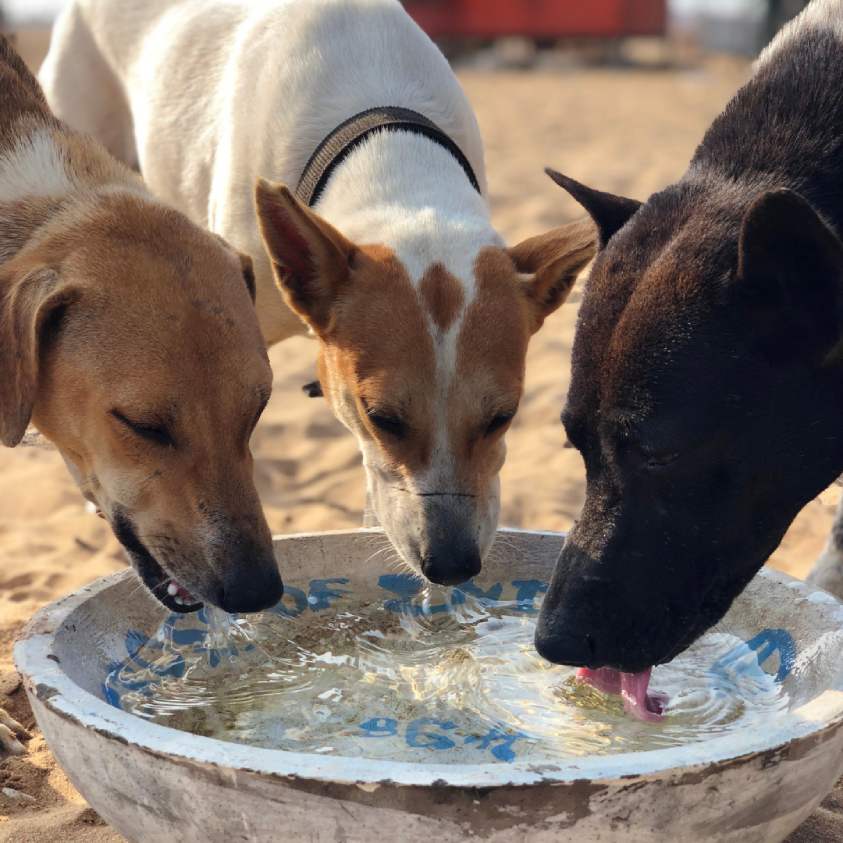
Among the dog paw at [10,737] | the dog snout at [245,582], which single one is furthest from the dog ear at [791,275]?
the dog paw at [10,737]

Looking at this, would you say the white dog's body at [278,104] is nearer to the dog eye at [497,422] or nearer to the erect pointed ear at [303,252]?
the erect pointed ear at [303,252]

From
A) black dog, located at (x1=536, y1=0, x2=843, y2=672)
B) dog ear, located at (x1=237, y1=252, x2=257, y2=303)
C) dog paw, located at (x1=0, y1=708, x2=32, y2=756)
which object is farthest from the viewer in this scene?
dog ear, located at (x1=237, y1=252, x2=257, y2=303)

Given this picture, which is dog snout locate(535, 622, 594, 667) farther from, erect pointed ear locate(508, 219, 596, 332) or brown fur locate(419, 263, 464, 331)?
erect pointed ear locate(508, 219, 596, 332)

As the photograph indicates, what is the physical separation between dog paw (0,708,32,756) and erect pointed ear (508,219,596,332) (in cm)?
186

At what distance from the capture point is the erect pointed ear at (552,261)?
381cm

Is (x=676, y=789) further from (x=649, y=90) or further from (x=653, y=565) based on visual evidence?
(x=649, y=90)

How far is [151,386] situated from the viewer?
2.92 meters

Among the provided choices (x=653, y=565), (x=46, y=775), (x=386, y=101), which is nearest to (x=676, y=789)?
(x=653, y=565)

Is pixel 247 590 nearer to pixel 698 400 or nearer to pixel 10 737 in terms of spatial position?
pixel 10 737

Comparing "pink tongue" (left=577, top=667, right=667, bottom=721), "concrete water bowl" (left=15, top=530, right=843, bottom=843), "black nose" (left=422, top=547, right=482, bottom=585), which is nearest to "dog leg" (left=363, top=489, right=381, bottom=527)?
"black nose" (left=422, top=547, right=482, bottom=585)

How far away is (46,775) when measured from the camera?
10.2 ft

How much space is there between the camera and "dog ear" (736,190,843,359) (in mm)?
2350

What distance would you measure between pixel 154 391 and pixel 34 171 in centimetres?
86

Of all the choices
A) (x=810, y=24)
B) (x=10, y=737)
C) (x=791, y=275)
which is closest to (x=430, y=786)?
(x=791, y=275)
